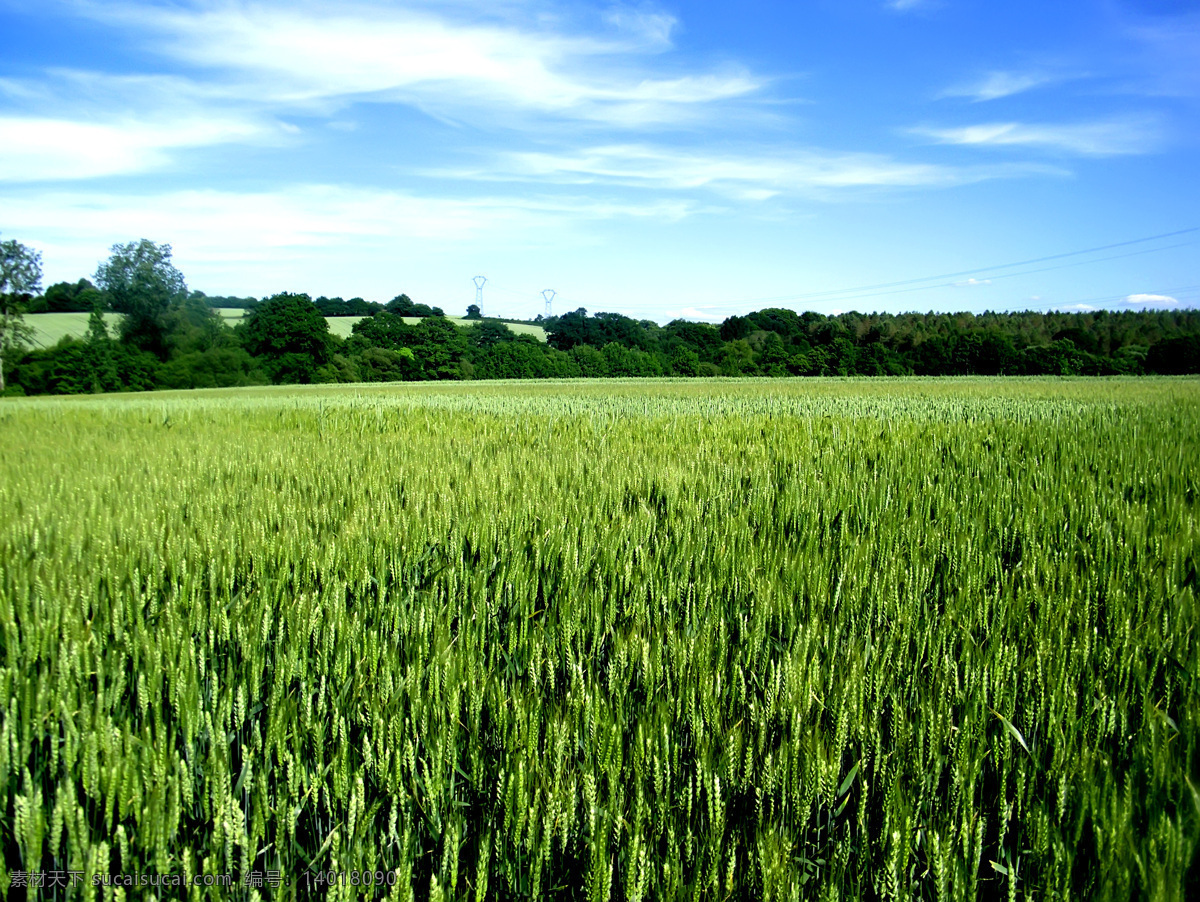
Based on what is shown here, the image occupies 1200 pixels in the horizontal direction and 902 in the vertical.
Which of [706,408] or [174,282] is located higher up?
[174,282]

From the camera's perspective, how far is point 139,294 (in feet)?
203

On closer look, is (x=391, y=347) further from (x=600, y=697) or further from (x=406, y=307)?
(x=600, y=697)

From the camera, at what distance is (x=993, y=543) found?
3.61 metres

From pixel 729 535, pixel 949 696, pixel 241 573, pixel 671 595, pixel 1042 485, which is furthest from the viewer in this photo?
pixel 1042 485

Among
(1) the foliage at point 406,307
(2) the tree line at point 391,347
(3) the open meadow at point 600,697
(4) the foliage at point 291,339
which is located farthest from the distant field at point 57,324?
(3) the open meadow at point 600,697

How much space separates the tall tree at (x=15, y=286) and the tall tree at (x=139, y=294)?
11.8m

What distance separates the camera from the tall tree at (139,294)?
202 ft

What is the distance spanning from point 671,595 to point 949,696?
3.23 feet

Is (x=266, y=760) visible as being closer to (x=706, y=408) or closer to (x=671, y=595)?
(x=671, y=595)

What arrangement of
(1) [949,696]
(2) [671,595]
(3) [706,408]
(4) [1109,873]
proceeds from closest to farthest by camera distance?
(4) [1109,873] → (1) [949,696] → (2) [671,595] → (3) [706,408]

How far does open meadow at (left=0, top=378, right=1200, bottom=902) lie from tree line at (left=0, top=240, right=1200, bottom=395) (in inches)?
2280

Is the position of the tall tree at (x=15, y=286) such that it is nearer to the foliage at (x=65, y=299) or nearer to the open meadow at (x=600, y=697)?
the foliage at (x=65, y=299)

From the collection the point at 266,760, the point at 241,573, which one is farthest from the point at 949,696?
the point at 241,573

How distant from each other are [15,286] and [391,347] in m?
30.3
